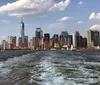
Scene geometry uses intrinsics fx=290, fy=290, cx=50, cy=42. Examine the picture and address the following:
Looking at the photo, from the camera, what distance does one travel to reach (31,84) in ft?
55.4

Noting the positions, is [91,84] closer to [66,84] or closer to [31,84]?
[66,84]

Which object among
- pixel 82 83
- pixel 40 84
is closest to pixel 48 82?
pixel 40 84

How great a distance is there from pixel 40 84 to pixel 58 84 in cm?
104

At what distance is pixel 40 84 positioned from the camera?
16.8 metres

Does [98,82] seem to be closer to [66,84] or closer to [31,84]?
[66,84]

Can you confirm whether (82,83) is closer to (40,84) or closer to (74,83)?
(74,83)

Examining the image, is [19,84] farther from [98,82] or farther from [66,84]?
[98,82]

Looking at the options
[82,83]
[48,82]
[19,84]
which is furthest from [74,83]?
[19,84]

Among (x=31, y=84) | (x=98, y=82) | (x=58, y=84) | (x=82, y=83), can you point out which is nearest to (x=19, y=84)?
(x=31, y=84)

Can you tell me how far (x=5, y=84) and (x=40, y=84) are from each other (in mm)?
2113

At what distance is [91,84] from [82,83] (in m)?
0.62

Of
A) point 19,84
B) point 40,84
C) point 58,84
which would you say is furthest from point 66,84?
point 19,84

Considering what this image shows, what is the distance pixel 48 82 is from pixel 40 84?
89 cm

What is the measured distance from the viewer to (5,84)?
17.1m
